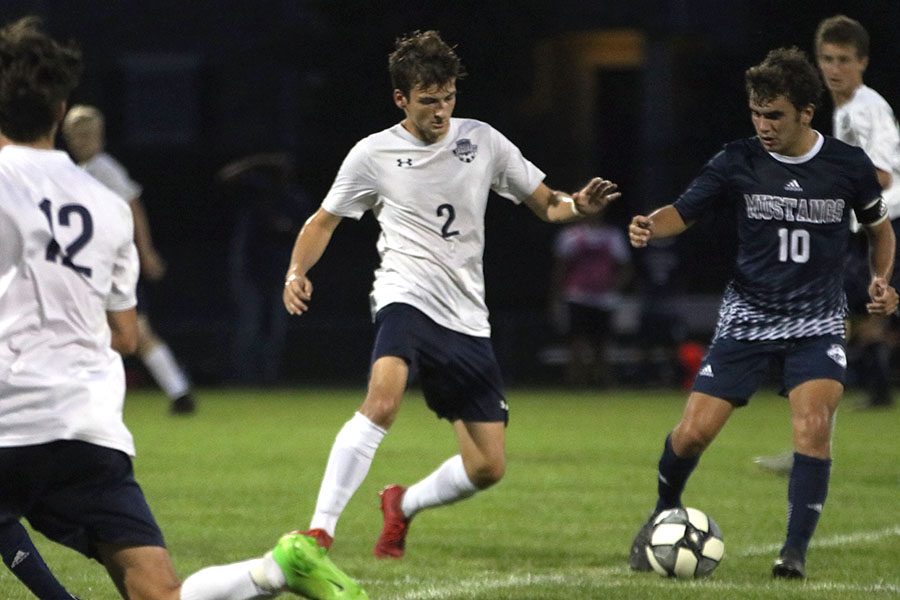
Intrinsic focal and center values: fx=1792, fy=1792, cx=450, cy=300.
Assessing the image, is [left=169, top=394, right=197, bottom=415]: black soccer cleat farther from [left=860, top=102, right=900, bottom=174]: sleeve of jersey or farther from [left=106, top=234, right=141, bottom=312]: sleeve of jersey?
[left=106, top=234, right=141, bottom=312]: sleeve of jersey

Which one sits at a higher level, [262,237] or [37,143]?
[37,143]

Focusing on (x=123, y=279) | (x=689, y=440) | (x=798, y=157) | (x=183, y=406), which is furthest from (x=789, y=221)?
A: (x=183, y=406)

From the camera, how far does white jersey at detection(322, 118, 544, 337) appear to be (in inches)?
274

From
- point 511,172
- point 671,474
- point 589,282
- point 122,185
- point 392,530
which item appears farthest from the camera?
point 589,282

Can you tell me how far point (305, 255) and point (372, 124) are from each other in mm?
16077

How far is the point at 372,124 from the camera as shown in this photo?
2286cm

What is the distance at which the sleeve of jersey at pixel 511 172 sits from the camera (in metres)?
7.21

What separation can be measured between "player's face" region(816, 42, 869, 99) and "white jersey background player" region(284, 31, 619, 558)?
6.89 feet

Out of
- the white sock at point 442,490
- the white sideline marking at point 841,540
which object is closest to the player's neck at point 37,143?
the white sock at point 442,490

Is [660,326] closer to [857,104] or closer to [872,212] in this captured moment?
[857,104]

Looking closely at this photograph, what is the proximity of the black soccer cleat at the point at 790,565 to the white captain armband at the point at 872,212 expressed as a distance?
4.33 ft

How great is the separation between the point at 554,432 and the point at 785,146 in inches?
264

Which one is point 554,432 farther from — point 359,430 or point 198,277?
point 198,277

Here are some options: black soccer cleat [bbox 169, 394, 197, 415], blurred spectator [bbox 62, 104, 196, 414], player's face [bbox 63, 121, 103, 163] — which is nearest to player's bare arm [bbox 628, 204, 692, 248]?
blurred spectator [bbox 62, 104, 196, 414]
